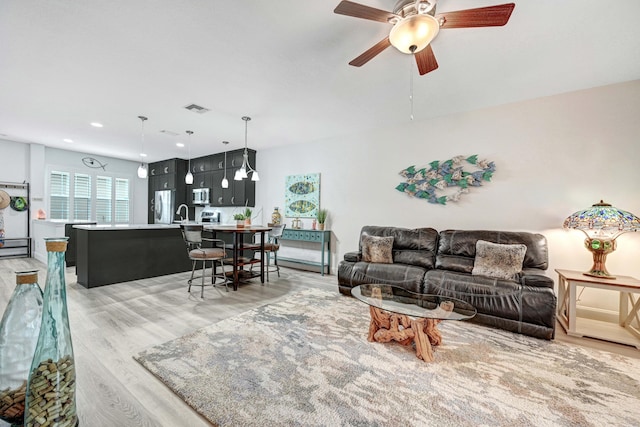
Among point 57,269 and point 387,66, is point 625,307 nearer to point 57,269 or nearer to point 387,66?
point 387,66

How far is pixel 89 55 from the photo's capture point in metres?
2.48

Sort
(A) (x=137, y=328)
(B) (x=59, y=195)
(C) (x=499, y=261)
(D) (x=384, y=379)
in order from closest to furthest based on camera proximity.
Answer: (D) (x=384, y=379), (A) (x=137, y=328), (C) (x=499, y=261), (B) (x=59, y=195)

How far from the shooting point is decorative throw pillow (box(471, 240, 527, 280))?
9.57 feet

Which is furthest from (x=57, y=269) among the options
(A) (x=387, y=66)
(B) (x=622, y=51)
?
(B) (x=622, y=51)

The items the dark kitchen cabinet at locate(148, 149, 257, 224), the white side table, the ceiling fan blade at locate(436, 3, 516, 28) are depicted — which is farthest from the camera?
the dark kitchen cabinet at locate(148, 149, 257, 224)

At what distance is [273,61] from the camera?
8.36 feet

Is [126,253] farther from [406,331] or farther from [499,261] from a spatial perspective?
[499,261]

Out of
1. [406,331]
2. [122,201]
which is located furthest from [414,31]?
[122,201]

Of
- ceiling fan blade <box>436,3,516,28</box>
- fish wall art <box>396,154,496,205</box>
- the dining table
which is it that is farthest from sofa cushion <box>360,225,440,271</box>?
ceiling fan blade <box>436,3,516,28</box>

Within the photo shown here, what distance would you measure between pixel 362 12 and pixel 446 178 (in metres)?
2.85

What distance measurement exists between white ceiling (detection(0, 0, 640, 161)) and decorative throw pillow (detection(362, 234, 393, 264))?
1.84 meters

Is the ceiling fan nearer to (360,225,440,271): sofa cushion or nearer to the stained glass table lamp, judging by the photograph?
the stained glass table lamp

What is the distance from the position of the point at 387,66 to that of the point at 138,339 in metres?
3.43

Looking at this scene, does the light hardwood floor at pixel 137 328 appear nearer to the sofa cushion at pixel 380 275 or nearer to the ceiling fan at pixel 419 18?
the sofa cushion at pixel 380 275
